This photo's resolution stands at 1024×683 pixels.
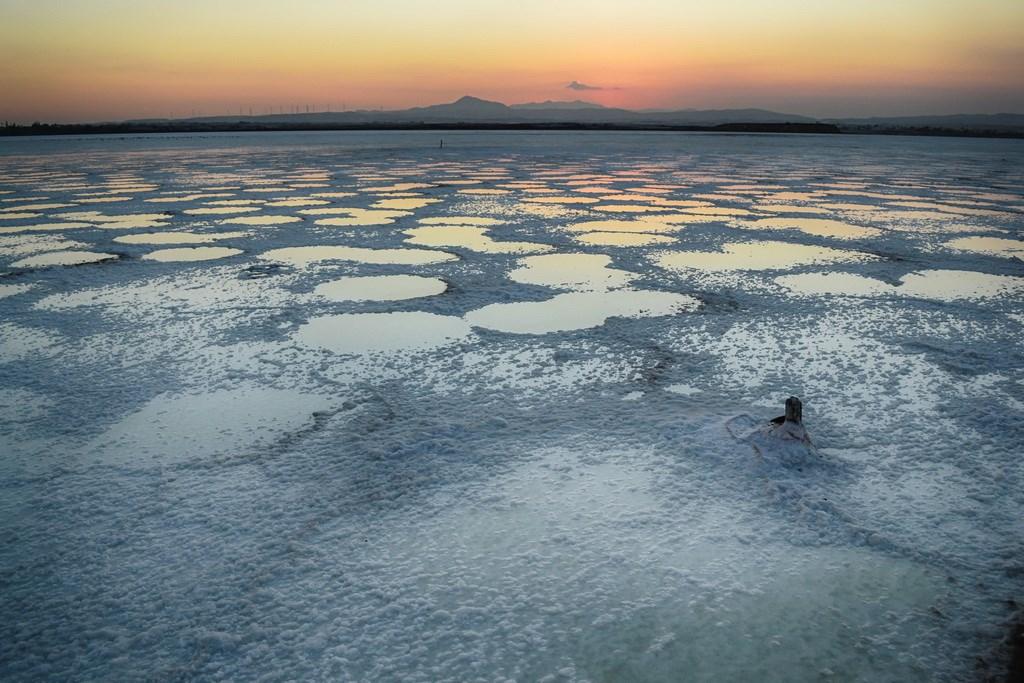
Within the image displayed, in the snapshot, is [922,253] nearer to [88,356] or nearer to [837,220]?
[837,220]

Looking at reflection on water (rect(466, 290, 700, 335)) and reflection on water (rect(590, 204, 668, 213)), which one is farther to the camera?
reflection on water (rect(590, 204, 668, 213))

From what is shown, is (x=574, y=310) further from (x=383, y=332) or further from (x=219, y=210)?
(x=219, y=210)

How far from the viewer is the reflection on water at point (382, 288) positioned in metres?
3.17

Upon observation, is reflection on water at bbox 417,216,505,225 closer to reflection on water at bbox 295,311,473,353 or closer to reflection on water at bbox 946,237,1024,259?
reflection on water at bbox 295,311,473,353

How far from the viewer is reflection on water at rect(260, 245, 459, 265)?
3947 millimetres

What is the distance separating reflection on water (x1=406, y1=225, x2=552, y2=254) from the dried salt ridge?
2.74 ft

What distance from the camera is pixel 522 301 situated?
3.06 m

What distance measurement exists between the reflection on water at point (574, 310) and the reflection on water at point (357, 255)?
3.64 ft

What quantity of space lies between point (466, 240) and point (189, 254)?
180cm

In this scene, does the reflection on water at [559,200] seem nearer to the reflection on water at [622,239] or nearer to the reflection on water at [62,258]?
the reflection on water at [622,239]

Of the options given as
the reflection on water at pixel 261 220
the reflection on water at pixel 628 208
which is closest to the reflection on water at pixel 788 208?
the reflection on water at pixel 628 208

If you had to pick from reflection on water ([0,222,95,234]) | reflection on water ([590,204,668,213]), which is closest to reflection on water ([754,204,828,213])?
reflection on water ([590,204,668,213])

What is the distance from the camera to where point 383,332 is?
2627mm

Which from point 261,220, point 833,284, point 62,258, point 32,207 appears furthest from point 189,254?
point 32,207
